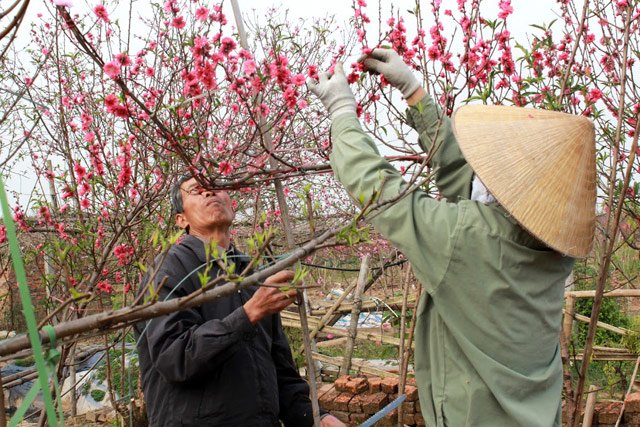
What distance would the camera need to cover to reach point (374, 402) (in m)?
4.56


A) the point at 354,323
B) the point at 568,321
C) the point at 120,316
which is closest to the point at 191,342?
the point at 120,316

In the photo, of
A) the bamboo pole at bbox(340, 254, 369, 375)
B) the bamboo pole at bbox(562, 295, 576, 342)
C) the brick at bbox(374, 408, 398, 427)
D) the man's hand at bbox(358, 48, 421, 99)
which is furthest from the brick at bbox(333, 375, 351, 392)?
the man's hand at bbox(358, 48, 421, 99)

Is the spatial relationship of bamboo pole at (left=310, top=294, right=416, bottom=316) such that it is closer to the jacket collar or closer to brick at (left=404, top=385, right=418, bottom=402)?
brick at (left=404, top=385, right=418, bottom=402)

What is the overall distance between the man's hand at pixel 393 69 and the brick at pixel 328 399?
3.20 meters

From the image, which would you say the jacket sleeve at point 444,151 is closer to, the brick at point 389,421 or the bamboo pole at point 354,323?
the brick at point 389,421

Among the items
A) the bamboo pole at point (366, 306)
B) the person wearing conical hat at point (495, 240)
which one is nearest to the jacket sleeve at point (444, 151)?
the person wearing conical hat at point (495, 240)

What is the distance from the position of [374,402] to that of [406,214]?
3.22 meters

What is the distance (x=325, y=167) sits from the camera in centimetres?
209

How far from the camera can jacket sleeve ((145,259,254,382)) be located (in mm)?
2104

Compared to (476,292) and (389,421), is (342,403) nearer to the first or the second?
(389,421)

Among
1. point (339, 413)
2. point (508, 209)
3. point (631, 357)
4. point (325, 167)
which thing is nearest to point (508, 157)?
point (508, 209)

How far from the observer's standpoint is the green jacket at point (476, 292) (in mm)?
1634

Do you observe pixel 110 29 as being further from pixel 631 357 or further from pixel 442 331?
pixel 631 357

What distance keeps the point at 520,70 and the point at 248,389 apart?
1.78 meters
